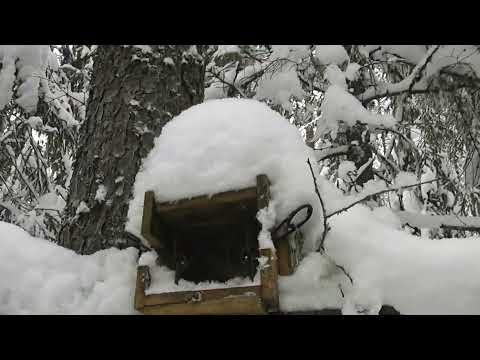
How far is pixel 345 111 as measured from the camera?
7.35ft

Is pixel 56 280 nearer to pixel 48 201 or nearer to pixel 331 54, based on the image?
pixel 331 54

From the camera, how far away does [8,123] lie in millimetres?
3188

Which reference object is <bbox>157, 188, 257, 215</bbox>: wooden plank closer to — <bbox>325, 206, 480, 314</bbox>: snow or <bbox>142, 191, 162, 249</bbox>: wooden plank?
<bbox>142, 191, 162, 249</bbox>: wooden plank

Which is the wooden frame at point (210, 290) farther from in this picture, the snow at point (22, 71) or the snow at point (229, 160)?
the snow at point (22, 71)

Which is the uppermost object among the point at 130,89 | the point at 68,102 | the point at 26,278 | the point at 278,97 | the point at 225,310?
the point at 68,102

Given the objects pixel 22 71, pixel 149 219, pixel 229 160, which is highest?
pixel 22 71

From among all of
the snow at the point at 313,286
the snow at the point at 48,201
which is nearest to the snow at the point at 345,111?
the snow at the point at 313,286

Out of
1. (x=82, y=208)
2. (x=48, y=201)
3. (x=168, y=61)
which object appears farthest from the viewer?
(x=48, y=201)

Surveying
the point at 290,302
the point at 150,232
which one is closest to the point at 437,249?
the point at 290,302

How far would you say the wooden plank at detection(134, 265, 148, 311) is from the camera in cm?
123

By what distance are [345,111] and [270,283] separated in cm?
134

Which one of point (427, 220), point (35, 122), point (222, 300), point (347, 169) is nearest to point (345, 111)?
point (427, 220)
